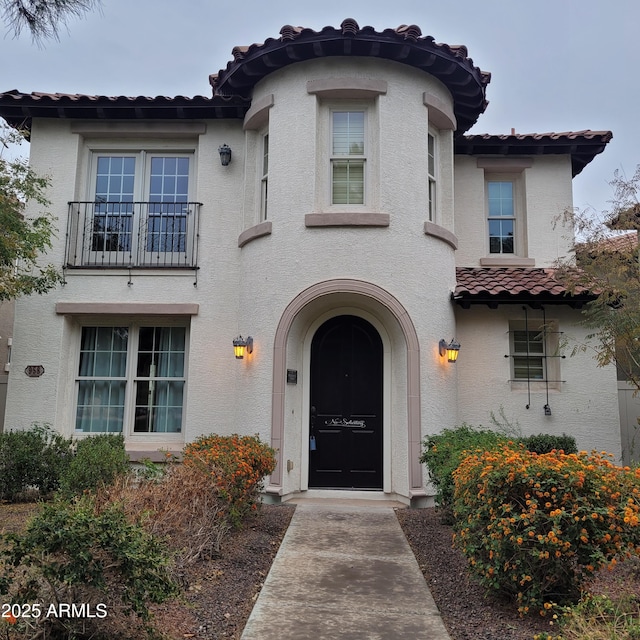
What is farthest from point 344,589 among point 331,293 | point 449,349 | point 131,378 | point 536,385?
point 131,378

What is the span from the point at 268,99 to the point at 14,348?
6.19 meters

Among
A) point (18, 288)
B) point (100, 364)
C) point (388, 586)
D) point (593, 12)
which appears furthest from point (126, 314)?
point (593, 12)

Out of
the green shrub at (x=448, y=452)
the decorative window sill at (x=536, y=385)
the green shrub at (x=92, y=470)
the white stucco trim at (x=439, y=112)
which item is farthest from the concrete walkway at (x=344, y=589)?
the white stucco trim at (x=439, y=112)

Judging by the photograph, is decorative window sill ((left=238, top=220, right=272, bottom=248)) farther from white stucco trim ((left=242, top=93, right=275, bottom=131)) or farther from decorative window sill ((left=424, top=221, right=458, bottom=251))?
decorative window sill ((left=424, top=221, right=458, bottom=251))

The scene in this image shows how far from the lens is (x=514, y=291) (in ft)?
31.0

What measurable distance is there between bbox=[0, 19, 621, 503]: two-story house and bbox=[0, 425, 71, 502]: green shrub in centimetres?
117

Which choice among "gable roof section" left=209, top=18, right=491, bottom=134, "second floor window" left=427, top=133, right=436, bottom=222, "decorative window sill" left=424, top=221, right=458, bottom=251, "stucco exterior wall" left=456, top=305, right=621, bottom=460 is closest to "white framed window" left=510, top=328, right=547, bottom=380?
"stucco exterior wall" left=456, top=305, right=621, bottom=460

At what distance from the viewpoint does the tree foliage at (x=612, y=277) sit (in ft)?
28.5

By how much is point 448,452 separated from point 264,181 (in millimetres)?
5734

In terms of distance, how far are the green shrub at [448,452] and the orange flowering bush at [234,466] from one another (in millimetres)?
2128

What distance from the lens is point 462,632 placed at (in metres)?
4.14

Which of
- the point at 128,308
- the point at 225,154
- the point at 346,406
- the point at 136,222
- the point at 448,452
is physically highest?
the point at 225,154

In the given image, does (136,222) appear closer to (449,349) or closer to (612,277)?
(449,349)

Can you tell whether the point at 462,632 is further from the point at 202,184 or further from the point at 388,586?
the point at 202,184
